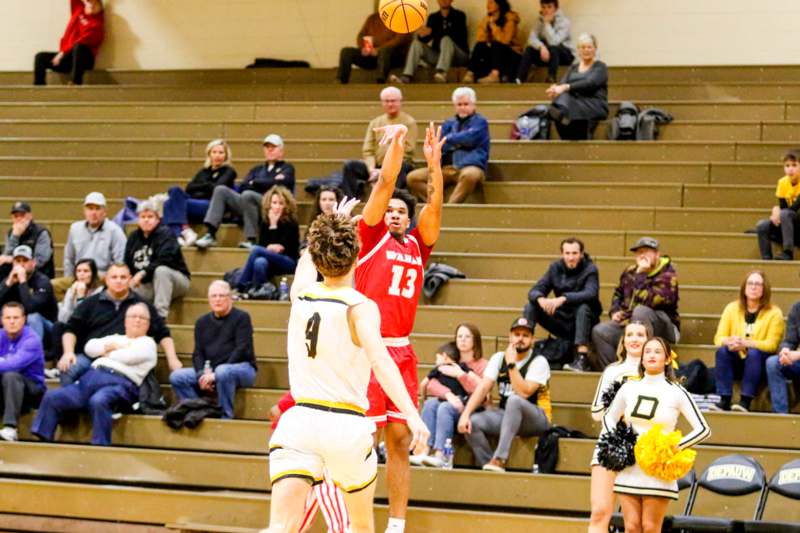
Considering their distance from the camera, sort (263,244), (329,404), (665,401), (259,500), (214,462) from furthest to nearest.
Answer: (263,244), (214,462), (259,500), (665,401), (329,404)

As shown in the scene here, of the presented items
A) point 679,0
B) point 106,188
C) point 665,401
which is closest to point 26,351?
point 106,188

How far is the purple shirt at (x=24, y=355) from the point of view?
1012cm

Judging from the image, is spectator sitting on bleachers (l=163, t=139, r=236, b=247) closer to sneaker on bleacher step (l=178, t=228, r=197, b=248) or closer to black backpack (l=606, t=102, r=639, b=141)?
sneaker on bleacher step (l=178, t=228, r=197, b=248)

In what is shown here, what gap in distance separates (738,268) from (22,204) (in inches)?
251

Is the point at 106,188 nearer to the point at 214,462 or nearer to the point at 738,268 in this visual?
the point at 214,462

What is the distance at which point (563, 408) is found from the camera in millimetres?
9703

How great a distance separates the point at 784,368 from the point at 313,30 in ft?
29.8

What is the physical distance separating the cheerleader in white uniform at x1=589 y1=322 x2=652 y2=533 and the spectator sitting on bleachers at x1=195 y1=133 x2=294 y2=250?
4691mm

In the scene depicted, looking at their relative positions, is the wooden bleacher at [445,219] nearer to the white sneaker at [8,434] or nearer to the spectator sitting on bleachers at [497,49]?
the white sneaker at [8,434]

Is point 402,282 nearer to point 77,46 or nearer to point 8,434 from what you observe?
point 8,434

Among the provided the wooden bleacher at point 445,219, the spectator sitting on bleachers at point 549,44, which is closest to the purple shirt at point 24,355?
the wooden bleacher at point 445,219

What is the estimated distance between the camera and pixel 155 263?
11.3 m

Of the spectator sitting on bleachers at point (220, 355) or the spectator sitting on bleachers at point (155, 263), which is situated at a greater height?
the spectator sitting on bleachers at point (155, 263)

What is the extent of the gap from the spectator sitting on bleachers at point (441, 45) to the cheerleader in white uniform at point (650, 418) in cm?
758
